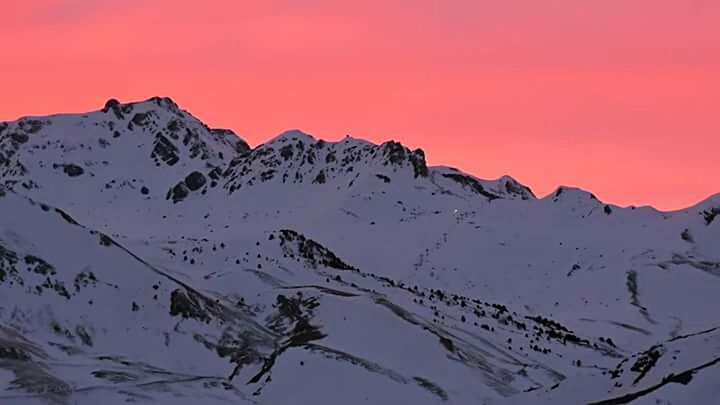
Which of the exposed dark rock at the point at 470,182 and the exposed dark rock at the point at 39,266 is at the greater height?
the exposed dark rock at the point at 470,182

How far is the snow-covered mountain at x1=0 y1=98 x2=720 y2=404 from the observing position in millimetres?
65625

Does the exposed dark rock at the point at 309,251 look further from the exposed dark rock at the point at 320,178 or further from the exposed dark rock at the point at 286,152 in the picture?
the exposed dark rock at the point at 286,152

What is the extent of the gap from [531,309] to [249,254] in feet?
117

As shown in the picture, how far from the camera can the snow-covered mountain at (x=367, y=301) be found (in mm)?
65625

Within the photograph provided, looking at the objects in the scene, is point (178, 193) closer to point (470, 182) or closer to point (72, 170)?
point (72, 170)

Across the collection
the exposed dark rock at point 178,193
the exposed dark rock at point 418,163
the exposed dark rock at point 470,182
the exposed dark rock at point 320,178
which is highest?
the exposed dark rock at point 470,182

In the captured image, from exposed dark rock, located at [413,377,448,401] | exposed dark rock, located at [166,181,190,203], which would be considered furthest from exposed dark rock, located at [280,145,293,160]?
exposed dark rock, located at [413,377,448,401]

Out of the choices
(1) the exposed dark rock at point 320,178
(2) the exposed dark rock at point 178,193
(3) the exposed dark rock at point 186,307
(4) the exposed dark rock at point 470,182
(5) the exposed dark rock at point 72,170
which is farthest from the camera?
(5) the exposed dark rock at point 72,170

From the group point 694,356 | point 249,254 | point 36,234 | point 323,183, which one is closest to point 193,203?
point 323,183

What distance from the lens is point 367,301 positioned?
8419 centimetres

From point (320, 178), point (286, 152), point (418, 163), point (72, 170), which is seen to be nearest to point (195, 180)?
point (286, 152)

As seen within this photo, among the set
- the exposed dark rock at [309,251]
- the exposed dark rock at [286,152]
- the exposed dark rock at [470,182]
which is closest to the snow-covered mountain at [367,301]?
the exposed dark rock at [309,251]

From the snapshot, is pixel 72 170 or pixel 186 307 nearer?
pixel 186 307

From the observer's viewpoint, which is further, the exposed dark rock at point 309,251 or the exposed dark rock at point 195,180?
the exposed dark rock at point 195,180
